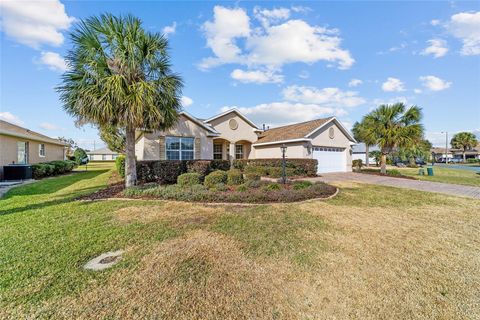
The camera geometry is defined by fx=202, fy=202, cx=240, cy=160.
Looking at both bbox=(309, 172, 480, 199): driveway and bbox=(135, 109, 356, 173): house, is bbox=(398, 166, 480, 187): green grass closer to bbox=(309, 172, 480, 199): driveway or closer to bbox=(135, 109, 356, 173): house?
bbox=(309, 172, 480, 199): driveway

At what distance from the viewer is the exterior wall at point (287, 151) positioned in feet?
57.2

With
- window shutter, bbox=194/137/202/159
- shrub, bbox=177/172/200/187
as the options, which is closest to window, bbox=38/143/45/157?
window shutter, bbox=194/137/202/159

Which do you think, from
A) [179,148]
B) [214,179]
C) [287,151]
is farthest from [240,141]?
[214,179]

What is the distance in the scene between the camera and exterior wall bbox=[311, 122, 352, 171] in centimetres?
1844

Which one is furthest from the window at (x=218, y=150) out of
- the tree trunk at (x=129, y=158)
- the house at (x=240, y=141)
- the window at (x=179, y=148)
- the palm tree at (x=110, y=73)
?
the palm tree at (x=110, y=73)

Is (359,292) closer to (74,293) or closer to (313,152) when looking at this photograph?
(74,293)

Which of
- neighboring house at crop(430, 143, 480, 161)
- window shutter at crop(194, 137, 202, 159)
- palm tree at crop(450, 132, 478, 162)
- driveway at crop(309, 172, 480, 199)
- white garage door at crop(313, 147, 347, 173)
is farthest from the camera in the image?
neighboring house at crop(430, 143, 480, 161)

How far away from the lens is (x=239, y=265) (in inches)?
135

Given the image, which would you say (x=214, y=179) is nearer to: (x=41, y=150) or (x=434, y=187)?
(x=434, y=187)

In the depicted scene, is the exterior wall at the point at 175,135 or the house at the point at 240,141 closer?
the exterior wall at the point at 175,135

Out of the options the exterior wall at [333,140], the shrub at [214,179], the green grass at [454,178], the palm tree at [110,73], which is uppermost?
the palm tree at [110,73]

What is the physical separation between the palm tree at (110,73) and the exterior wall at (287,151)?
12.3m

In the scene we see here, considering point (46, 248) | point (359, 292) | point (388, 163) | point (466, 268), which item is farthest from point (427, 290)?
point (388, 163)

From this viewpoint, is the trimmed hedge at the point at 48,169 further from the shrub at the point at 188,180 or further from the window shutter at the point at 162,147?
the shrub at the point at 188,180
